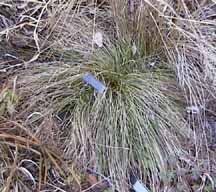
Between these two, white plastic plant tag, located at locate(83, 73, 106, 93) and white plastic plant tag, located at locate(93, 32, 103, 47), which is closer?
white plastic plant tag, located at locate(83, 73, 106, 93)

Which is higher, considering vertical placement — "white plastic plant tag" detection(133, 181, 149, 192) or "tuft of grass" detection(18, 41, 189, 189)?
"tuft of grass" detection(18, 41, 189, 189)

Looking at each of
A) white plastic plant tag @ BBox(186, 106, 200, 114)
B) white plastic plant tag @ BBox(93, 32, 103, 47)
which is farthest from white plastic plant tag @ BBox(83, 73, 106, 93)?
white plastic plant tag @ BBox(186, 106, 200, 114)

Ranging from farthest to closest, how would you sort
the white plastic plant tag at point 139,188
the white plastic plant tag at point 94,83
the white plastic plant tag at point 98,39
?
the white plastic plant tag at point 98,39, the white plastic plant tag at point 94,83, the white plastic plant tag at point 139,188

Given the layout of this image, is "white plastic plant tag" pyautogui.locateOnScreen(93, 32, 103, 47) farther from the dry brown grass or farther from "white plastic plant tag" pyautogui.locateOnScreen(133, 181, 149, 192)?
"white plastic plant tag" pyautogui.locateOnScreen(133, 181, 149, 192)

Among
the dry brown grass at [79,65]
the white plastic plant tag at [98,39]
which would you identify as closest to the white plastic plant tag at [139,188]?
the dry brown grass at [79,65]

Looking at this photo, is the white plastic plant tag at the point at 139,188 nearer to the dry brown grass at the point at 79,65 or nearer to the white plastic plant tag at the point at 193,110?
the dry brown grass at the point at 79,65

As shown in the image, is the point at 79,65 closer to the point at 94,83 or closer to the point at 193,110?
the point at 94,83
